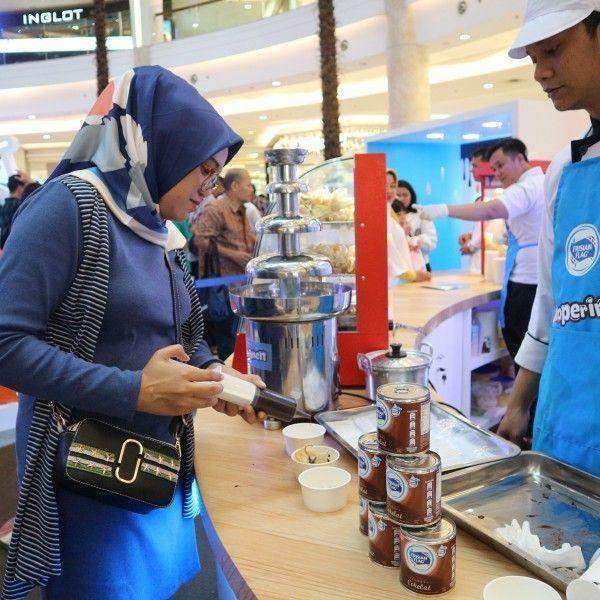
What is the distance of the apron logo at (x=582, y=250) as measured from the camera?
1179 millimetres

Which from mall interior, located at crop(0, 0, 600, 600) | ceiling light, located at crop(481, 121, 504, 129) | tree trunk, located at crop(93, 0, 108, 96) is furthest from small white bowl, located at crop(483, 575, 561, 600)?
tree trunk, located at crop(93, 0, 108, 96)

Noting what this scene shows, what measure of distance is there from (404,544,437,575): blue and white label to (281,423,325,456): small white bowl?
0.49m

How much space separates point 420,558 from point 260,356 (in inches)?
27.7

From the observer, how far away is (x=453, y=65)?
11617 millimetres

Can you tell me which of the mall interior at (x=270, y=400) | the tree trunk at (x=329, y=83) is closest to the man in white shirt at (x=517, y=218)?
the tree trunk at (x=329, y=83)

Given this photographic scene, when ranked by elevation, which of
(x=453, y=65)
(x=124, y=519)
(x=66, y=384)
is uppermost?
(x=453, y=65)

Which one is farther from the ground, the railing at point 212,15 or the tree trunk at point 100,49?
the railing at point 212,15

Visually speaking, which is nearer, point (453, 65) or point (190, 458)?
point (190, 458)

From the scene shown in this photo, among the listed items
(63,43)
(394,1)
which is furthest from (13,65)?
(394,1)

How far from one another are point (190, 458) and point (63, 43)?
625 inches

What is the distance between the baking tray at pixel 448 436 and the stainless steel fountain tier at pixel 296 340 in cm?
8

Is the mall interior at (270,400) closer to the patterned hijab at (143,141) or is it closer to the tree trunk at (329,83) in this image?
the patterned hijab at (143,141)

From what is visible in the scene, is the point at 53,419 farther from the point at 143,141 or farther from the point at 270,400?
the point at 143,141

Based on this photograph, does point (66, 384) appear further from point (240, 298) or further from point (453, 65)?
point (453, 65)
